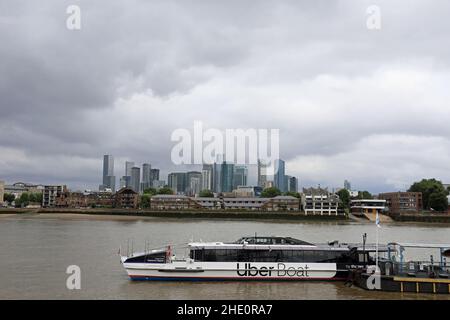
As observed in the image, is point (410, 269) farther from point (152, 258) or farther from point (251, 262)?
point (152, 258)

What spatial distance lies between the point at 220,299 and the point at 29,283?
12.7 m

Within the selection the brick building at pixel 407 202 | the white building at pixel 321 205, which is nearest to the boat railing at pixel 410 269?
the white building at pixel 321 205

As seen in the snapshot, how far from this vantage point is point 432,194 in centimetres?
16175

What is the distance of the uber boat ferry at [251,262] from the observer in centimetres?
3025

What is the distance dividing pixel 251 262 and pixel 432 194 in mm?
150148

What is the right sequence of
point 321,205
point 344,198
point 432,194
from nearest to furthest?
point 321,205
point 432,194
point 344,198

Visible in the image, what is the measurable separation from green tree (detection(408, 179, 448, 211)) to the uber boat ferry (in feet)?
472

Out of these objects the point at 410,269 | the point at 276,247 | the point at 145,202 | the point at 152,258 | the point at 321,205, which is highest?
the point at 145,202

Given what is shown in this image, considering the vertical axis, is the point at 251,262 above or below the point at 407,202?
below

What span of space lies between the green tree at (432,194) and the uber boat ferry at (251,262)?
144 m

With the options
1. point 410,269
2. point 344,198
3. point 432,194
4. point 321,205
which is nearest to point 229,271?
point 410,269

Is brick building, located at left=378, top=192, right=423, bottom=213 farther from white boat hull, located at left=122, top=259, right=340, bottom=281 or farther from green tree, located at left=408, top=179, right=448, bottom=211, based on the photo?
white boat hull, located at left=122, top=259, right=340, bottom=281
